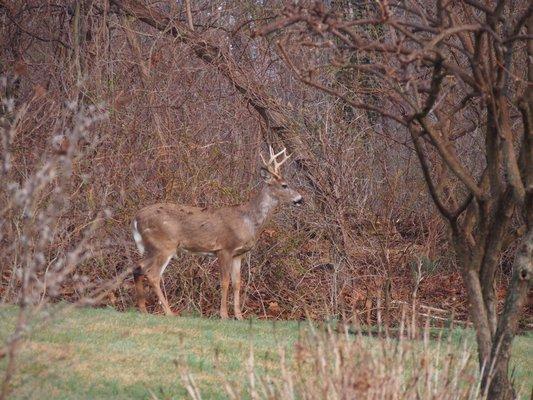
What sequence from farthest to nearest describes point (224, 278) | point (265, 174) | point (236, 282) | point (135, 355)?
1. point (265, 174)
2. point (236, 282)
3. point (224, 278)
4. point (135, 355)

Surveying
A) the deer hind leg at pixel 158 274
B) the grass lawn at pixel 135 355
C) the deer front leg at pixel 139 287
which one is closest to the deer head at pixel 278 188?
the deer hind leg at pixel 158 274

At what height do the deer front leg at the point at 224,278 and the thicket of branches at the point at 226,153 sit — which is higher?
the thicket of branches at the point at 226,153

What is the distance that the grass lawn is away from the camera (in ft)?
23.6

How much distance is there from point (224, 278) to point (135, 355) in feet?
17.0

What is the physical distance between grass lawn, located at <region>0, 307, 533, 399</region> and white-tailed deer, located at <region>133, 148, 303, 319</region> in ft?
5.98

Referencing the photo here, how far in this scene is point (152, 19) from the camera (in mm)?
15820

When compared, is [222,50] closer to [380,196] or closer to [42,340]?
[380,196]

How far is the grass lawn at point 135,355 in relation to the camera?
7207 millimetres

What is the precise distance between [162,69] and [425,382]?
33.1 feet

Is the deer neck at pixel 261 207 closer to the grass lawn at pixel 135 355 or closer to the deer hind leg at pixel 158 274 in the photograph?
the deer hind leg at pixel 158 274

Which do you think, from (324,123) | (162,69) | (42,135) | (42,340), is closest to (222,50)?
(162,69)

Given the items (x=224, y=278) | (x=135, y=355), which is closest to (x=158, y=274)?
(x=224, y=278)

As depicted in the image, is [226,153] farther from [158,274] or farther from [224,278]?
[158,274]

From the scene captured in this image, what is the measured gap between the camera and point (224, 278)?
1362 centimetres
